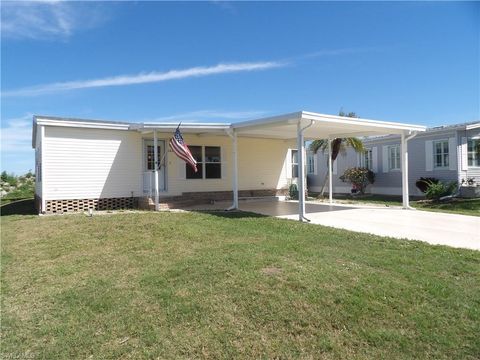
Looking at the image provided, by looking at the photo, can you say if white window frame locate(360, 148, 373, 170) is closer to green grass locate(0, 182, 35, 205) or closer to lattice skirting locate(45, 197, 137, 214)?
lattice skirting locate(45, 197, 137, 214)

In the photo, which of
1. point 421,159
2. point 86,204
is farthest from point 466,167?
point 86,204

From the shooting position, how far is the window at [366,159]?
22825mm

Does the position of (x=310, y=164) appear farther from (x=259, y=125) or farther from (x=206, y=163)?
(x=259, y=125)

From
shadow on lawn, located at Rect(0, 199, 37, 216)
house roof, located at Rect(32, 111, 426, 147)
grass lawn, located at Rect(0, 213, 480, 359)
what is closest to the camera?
grass lawn, located at Rect(0, 213, 480, 359)

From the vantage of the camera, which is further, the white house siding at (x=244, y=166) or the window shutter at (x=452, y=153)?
the window shutter at (x=452, y=153)

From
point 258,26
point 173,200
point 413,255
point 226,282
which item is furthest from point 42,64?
point 413,255

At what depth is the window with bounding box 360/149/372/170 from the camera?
22.8 m

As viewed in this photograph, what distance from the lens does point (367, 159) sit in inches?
908

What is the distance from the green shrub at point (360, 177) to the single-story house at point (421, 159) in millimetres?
428

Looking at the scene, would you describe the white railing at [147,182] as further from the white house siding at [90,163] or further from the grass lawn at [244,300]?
the grass lawn at [244,300]

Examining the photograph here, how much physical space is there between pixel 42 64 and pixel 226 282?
13175mm

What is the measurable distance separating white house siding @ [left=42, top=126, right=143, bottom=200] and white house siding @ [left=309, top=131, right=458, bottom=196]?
46.3 feet

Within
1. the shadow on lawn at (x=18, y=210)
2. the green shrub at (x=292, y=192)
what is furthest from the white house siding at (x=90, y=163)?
the green shrub at (x=292, y=192)

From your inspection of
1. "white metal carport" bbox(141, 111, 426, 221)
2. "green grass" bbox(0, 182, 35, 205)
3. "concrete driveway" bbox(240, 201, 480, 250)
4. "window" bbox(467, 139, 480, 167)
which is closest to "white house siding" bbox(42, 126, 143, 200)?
"white metal carport" bbox(141, 111, 426, 221)
